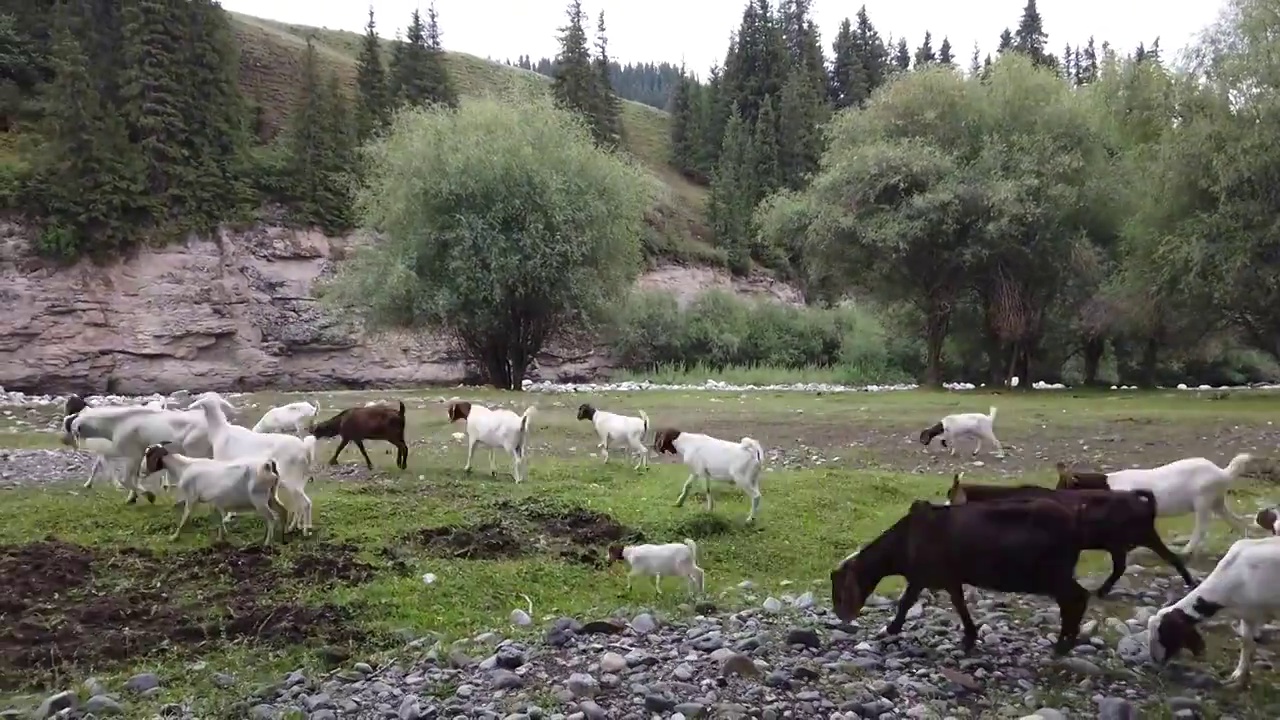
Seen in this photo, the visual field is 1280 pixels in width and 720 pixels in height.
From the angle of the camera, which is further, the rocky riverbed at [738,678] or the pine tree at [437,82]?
the pine tree at [437,82]

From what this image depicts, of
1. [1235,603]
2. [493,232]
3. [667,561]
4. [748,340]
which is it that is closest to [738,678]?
[667,561]

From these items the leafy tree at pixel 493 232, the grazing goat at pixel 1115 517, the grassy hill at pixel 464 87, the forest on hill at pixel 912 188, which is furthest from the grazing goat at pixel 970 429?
the grassy hill at pixel 464 87

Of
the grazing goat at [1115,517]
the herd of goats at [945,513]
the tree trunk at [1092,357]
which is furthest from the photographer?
the tree trunk at [1092,357]

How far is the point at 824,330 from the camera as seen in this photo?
59.1 meters

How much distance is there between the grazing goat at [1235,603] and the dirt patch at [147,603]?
6088mm

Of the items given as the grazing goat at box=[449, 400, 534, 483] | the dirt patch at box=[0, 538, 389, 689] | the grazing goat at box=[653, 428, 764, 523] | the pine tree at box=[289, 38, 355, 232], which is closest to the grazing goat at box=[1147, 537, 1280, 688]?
the grazing goat at box=[653, 428, 764, 523]

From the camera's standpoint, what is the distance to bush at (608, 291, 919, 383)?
5322cm

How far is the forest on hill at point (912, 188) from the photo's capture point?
31.2 meters

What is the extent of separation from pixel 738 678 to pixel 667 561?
2163 mm

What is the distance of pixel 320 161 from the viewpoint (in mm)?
54188

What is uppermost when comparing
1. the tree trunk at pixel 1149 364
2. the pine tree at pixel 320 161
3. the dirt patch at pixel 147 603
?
the pine tree at pixel 320 161

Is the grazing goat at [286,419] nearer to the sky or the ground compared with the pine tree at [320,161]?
nearer to the ground

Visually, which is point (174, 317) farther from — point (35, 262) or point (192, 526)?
point (192, 526)

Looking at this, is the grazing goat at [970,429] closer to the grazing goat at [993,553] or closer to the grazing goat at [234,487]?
the grazing goat at [993,553]
